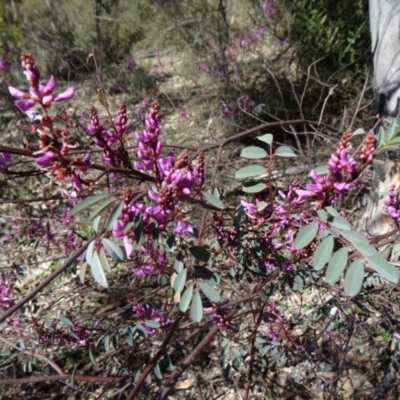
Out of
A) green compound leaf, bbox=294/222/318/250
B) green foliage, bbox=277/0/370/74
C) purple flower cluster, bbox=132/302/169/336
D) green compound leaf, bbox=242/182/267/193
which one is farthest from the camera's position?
green foliage, bbox=277/0/370/74

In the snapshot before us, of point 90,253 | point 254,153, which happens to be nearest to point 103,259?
point 90,253

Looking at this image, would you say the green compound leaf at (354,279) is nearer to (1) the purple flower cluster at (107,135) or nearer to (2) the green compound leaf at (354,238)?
(2) the green compound leaf at (354,238)

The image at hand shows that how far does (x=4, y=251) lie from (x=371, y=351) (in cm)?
255

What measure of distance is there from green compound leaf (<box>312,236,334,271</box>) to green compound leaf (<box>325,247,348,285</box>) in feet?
0.04

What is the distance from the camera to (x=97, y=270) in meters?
0.76

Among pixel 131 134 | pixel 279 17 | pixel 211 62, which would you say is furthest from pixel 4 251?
pixel 279 17

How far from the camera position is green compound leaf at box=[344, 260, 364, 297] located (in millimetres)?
639

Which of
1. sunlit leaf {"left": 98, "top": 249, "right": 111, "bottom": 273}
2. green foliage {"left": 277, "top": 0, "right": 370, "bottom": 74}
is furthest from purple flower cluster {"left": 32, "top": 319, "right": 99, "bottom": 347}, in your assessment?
green foliage {"left": 277, "top": 0, "right": 370, "bottom": 74}

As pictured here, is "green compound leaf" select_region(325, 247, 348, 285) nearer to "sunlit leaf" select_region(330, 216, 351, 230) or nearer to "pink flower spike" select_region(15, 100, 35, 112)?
"sunlit leaf" select_region(330, 216, 351, 230)

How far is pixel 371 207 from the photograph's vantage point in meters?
2.23

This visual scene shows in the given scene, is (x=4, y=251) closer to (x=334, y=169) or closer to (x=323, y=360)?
(x=323, y=360)

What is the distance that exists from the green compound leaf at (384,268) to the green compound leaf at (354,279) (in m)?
0.02

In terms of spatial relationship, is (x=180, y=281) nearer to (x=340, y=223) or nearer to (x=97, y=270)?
(x=97, y=270)

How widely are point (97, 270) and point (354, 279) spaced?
483 millimetres
